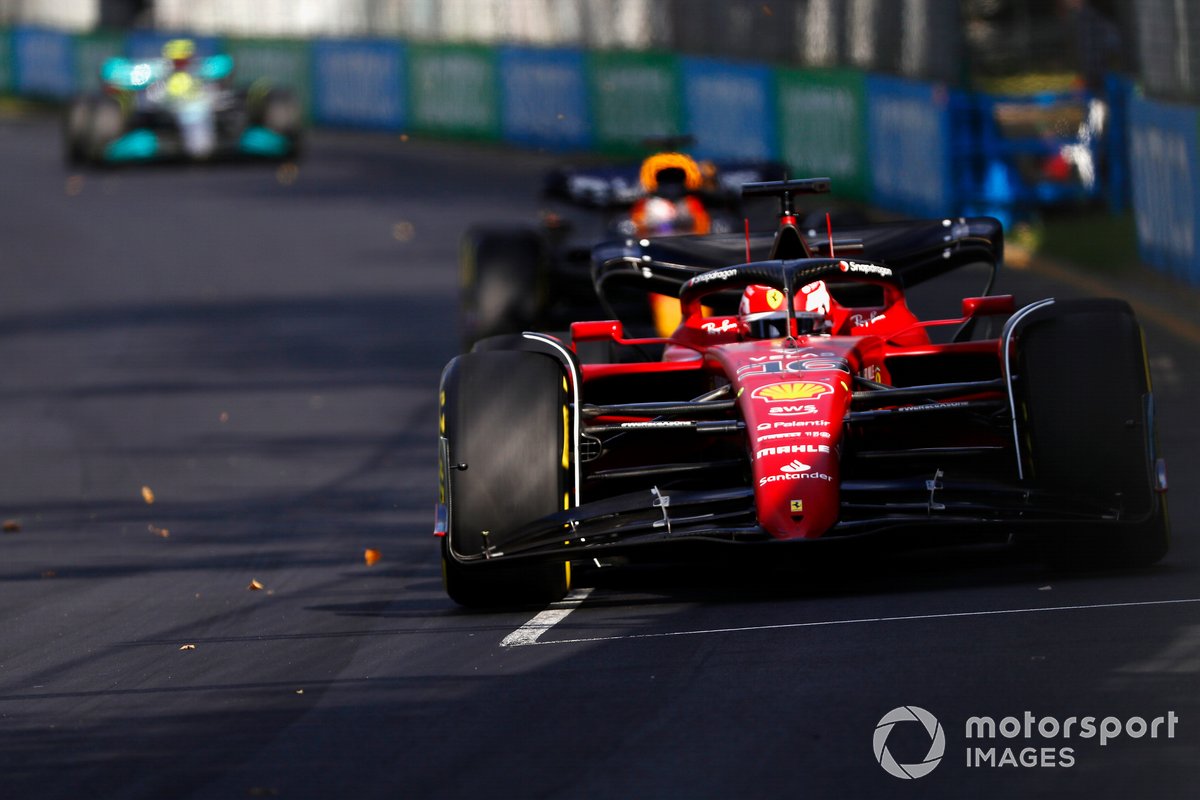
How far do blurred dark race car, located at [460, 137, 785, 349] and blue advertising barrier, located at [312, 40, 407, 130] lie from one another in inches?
841

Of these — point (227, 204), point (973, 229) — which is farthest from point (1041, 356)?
point (227, 204)

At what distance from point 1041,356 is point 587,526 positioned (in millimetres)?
1751

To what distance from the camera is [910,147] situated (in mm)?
23547

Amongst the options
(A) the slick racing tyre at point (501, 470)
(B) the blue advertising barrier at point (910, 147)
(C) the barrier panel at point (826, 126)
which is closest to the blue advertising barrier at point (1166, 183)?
(B) the blue advertising barrier at point (910, 147)

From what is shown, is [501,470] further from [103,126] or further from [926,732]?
[103,126]

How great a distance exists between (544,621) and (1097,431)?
2.08m

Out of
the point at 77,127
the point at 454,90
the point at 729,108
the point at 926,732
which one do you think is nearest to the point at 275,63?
the point at 454,90

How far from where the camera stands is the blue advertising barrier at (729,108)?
1087 inches

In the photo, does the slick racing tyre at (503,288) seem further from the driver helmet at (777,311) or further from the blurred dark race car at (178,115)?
the blurred dark race car at (178,115)

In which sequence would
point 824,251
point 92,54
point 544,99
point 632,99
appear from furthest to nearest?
point 92,54, point 544,99, point 632,99, point 824,251

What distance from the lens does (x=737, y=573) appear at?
8.73m

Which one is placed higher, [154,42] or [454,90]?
[154,42]

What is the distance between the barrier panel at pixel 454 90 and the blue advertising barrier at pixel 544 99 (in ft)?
1.20

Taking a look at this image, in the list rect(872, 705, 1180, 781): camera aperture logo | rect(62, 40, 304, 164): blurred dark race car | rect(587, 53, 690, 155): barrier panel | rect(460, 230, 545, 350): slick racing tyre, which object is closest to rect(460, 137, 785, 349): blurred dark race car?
rect(460, 230, 545, 350): slick racing tyre
